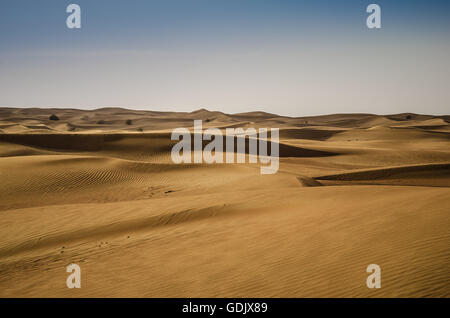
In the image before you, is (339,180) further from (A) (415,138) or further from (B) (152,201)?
(A) (415,138)

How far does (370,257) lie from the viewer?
546 centimetres

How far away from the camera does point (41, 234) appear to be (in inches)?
349

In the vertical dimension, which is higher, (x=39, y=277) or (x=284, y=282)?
(x=284, y=282)

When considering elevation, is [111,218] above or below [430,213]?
below

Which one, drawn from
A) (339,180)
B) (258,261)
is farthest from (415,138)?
(258,261)

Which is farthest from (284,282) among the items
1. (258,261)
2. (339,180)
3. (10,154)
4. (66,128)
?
(66,128)

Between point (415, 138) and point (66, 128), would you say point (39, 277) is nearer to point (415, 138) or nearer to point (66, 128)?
point (415, 138)

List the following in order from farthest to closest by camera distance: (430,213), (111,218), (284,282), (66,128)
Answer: (66,128), (111,218), (430,213), (284,282)
